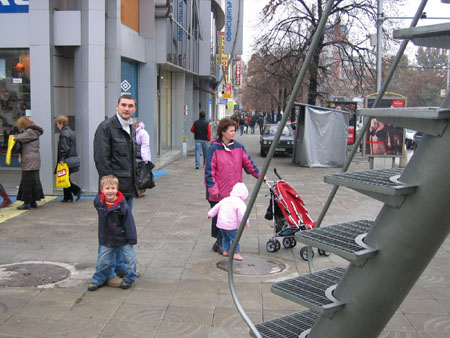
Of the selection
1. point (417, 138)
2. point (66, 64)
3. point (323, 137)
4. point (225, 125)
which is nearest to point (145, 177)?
point (225, 125)

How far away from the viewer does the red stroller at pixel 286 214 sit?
6922 mm

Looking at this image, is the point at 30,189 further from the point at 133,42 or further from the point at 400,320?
the point at 400,320

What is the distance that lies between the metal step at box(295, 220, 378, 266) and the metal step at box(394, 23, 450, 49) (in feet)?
3.21

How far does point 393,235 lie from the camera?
2373 mm

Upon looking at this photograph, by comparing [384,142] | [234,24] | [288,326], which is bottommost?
[288,326]

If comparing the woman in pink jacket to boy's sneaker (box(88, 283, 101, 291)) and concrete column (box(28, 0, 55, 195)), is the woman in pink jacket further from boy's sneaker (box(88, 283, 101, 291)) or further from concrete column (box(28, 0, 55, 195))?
concrete column (box(28, 0, 55, 195))

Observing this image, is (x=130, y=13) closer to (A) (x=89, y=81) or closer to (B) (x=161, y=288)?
(A) (x=89, y=81)

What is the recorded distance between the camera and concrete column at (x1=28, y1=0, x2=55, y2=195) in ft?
35.4

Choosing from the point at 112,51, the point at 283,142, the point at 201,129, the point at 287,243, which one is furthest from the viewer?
the point at 283,142

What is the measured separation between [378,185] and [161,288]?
3.69m

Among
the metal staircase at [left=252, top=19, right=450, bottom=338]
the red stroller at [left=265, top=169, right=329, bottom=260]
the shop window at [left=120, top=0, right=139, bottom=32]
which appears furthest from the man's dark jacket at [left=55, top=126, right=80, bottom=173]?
the metal staircase at [left=252, top=19, right=450, bottom=338]

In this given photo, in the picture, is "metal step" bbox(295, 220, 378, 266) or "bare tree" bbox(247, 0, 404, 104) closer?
"metal step" bbox(295, 220, 378, 266)

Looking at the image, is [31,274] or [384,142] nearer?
[31,274]

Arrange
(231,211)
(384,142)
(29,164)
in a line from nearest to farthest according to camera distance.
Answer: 1. (231,211)
2. (29,164)
3. (384,142)
